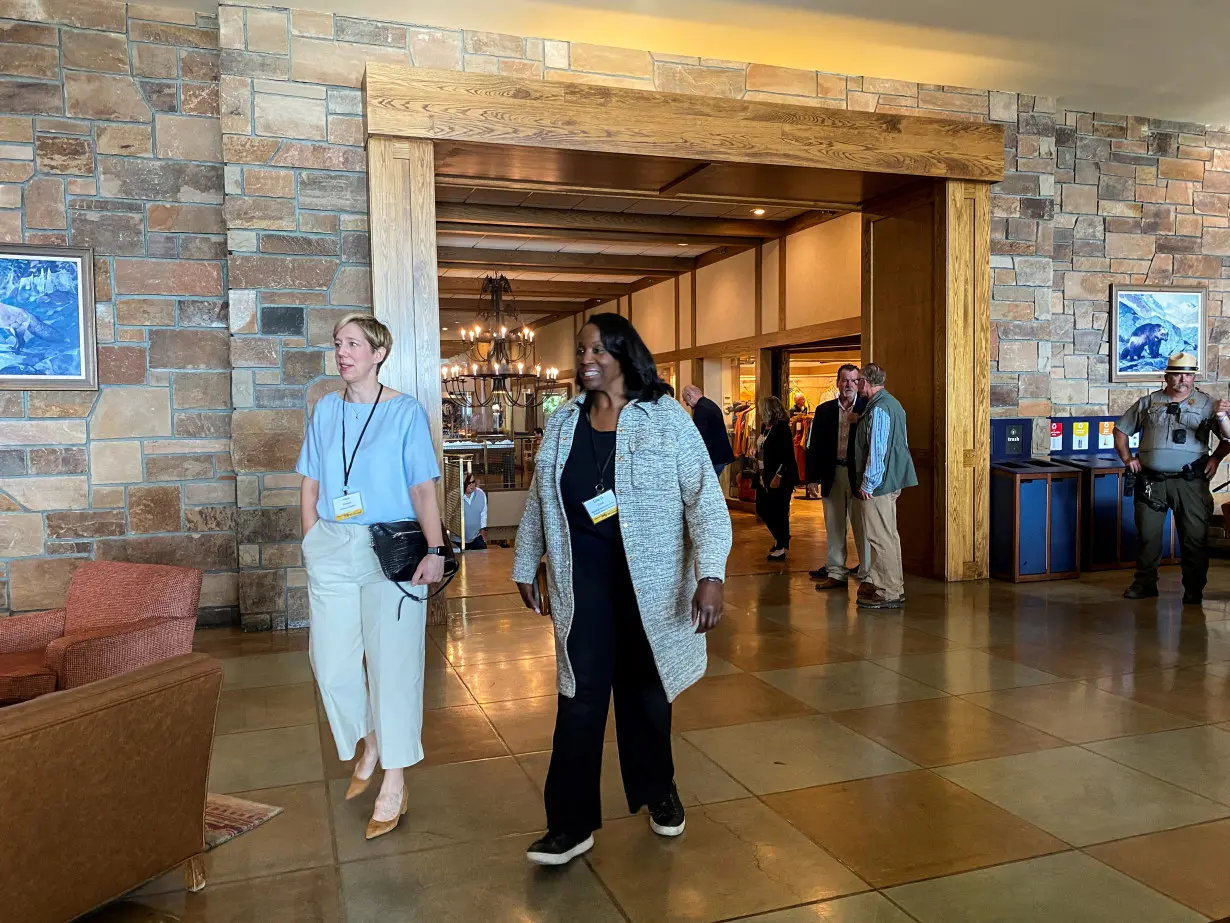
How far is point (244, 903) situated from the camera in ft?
8.29

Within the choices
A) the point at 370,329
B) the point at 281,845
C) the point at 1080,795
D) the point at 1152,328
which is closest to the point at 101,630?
the point at 281,845

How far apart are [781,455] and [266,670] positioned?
15.4 ft

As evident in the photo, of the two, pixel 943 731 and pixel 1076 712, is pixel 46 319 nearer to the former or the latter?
pixel 943 731

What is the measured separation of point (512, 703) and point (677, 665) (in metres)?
A: 1.76

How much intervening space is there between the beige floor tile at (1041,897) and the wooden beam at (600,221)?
24.9 feet

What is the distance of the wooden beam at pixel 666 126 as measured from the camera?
545 cm

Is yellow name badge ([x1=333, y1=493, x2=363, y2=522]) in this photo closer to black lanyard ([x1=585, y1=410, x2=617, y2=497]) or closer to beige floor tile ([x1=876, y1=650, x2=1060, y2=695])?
black lanyard ([x1=585, y1=410, x2=617, y2=497])

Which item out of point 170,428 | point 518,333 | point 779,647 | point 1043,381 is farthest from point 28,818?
point 518,333

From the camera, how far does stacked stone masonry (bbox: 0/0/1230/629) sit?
5496 millimetres

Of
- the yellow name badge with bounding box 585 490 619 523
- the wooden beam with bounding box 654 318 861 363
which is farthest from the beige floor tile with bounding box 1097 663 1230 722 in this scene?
the wooden beam with bounding box 654 318 861 363

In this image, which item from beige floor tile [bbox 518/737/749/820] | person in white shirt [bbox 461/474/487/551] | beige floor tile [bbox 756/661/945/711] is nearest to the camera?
beige floor tile [bbox 518/737/749/820]

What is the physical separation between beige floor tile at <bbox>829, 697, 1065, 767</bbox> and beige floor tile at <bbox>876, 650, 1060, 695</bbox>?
27 centimetres

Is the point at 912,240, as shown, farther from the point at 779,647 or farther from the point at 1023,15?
the point at 779,647

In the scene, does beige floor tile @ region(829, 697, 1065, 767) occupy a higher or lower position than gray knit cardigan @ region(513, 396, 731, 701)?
lower
